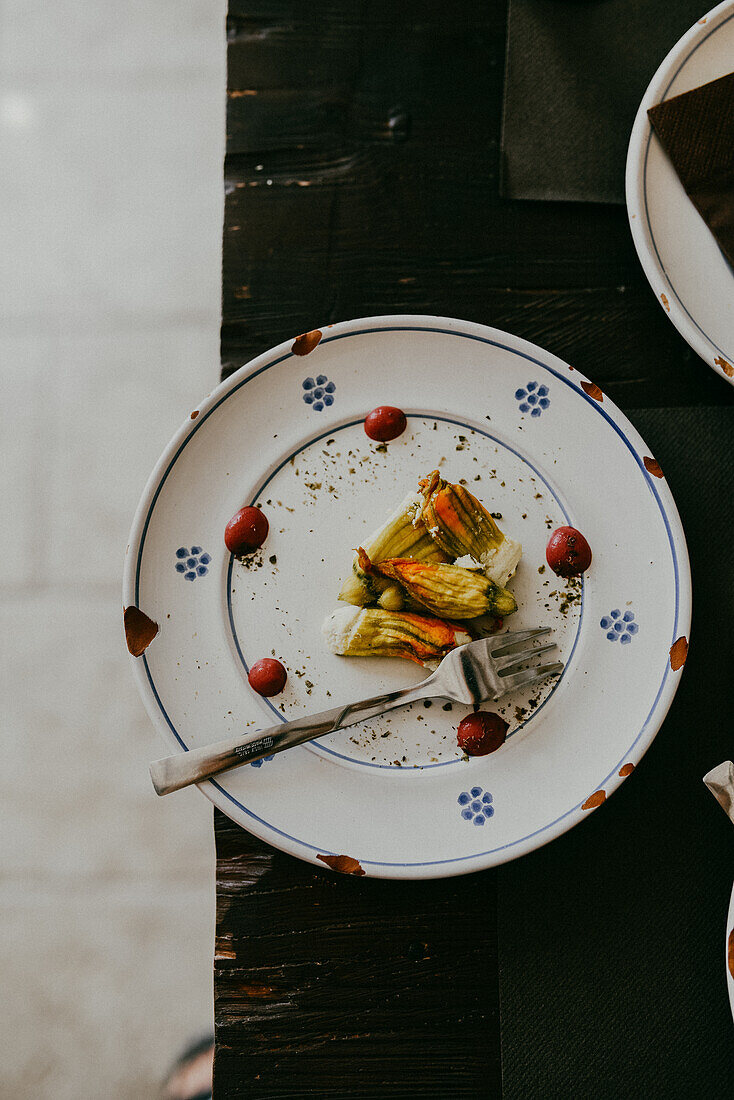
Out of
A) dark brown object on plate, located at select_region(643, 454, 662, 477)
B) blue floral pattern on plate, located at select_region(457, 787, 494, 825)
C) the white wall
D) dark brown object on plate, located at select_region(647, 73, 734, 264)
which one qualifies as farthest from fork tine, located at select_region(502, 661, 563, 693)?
the white wall

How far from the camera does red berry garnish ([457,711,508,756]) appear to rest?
0.75 meters

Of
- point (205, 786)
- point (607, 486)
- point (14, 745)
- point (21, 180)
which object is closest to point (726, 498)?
point (607, 486)

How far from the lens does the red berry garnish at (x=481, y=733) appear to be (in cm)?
75

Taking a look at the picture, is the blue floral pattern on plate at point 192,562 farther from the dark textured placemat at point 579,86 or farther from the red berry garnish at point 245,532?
the dark textured placemat at point 579,86

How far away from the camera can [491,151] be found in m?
0.86

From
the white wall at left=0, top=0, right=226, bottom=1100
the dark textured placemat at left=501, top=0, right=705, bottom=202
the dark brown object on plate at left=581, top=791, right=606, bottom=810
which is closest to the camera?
the dark brown object on plate at left=581, top=791, right=606, bottom=810

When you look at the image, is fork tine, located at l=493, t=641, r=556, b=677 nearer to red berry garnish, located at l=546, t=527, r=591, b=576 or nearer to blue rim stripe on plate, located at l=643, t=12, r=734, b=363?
red berry garnish, located at l=546, t=527, r=591, b=576

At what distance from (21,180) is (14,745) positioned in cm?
89

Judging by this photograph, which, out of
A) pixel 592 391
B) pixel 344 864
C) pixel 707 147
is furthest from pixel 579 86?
pixel 344 864

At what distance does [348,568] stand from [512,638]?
18 centimetres

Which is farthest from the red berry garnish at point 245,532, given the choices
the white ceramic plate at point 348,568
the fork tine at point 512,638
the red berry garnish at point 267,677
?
the fork tine at point 512,638

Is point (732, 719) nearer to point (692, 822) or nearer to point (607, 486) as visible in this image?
point (692, 822)

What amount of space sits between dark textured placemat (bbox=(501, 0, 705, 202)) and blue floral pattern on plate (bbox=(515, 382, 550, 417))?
0.23 meters

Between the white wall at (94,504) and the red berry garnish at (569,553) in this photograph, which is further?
the white wall at (94,504)
